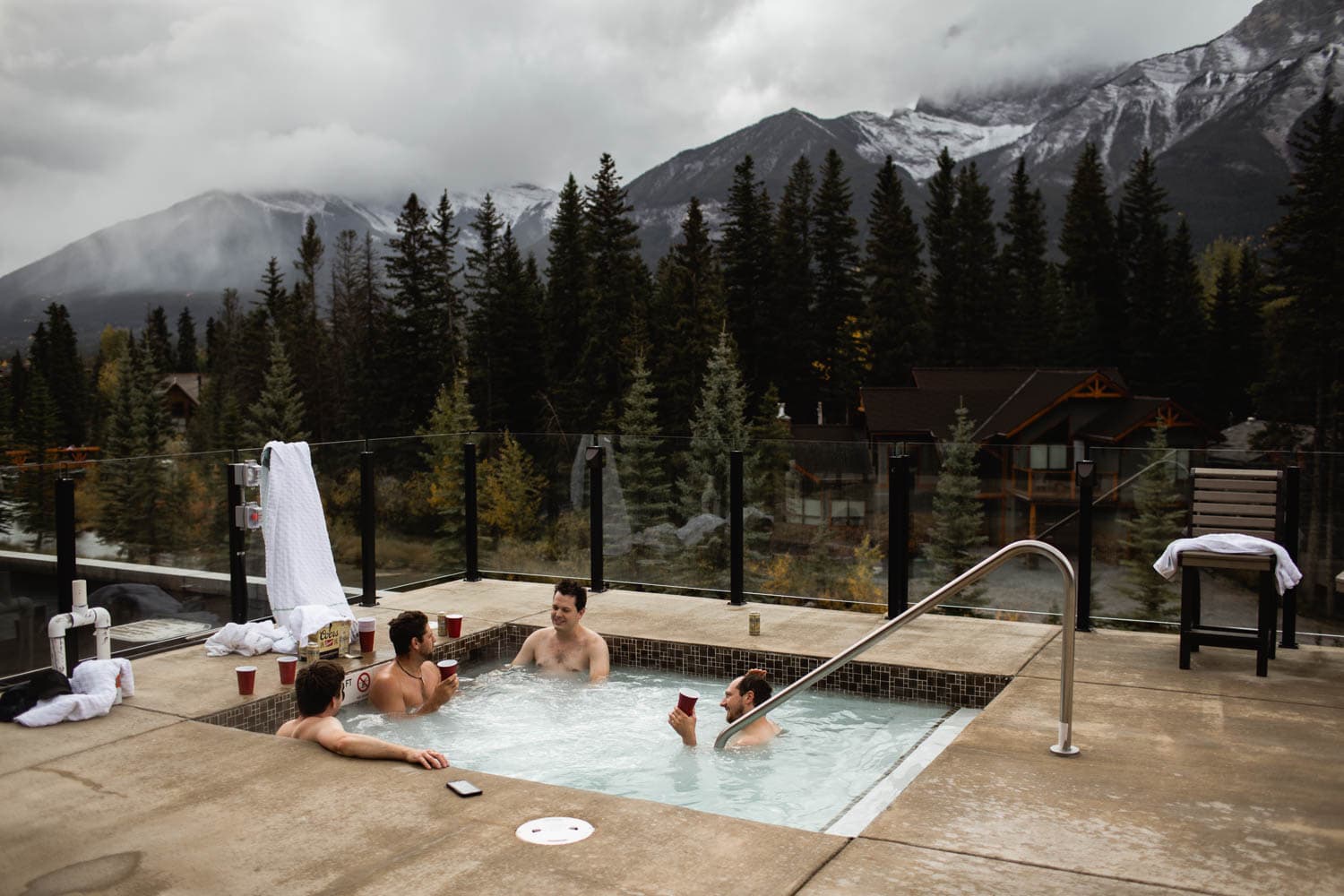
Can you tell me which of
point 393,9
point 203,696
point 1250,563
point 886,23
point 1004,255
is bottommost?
point 203,696

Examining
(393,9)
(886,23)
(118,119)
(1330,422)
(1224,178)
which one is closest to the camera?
(1330,422)

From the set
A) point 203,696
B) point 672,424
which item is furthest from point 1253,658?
point 672,424

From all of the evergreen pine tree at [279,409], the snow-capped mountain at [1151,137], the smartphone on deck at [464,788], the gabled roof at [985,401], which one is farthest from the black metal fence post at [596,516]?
the snow-capped mountain at [1151,137]

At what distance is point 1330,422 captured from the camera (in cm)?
3594

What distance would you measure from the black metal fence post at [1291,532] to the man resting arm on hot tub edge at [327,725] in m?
4.97

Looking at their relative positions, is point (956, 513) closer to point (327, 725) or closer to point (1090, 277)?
point (327, 725)

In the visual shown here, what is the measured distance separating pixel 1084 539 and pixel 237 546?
5.52 meters

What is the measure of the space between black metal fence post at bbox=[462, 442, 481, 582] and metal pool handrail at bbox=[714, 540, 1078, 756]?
16.1ft

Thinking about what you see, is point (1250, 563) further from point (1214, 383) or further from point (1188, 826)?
point (1214, 383)

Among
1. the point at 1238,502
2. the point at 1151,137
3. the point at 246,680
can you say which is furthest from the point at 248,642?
the point at 1151,137

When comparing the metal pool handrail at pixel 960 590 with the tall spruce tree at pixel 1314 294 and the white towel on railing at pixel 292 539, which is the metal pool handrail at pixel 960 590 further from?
the tall spruce tree at pixel 1314 294

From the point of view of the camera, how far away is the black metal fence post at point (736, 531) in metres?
8.12

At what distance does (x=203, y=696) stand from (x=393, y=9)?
2037 inches

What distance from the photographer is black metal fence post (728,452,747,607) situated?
26.7 ft
